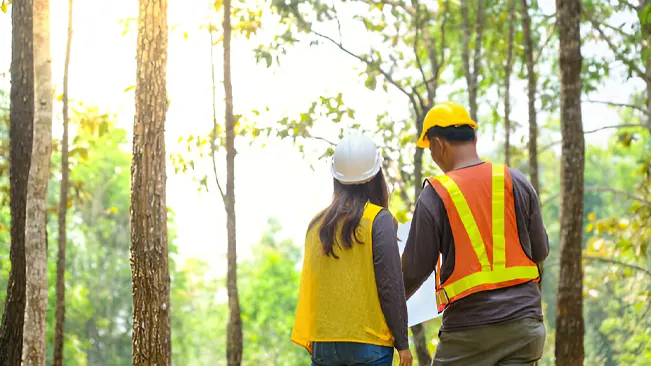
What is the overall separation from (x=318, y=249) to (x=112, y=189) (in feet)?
136

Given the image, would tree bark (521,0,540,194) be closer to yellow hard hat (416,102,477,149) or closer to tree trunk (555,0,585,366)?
tree trunk (555,0,585,366)

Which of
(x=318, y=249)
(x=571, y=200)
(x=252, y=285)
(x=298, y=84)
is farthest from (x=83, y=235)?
(x=318, y=249)

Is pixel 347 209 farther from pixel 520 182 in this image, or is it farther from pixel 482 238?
pixel 520 182

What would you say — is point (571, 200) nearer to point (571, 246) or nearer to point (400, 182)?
point (571, 246)

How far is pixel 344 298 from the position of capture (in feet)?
10.9

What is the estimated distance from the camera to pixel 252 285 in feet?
198

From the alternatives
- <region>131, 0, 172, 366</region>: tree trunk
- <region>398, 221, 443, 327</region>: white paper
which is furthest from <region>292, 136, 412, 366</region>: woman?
<region>131, 0, 172, 366</region>: tree trunk

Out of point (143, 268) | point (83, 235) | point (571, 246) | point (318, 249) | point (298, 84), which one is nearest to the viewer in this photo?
point (318, 249)

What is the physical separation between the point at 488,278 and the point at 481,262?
60 mm

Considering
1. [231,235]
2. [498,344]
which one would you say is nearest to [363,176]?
[498,344]

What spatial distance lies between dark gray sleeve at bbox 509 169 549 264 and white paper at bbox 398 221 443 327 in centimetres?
49

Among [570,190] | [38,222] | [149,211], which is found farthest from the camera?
[38,222]

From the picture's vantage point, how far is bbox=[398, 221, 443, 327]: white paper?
366 cm

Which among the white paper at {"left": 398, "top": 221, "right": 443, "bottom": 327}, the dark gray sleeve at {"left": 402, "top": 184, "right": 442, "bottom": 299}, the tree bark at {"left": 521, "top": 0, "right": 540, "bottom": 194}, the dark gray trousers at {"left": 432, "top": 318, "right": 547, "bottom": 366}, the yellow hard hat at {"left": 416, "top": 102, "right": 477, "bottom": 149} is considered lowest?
the dark gray trousers at {"left": 432, "top": 318, "right": 547, "bottom": 366}
